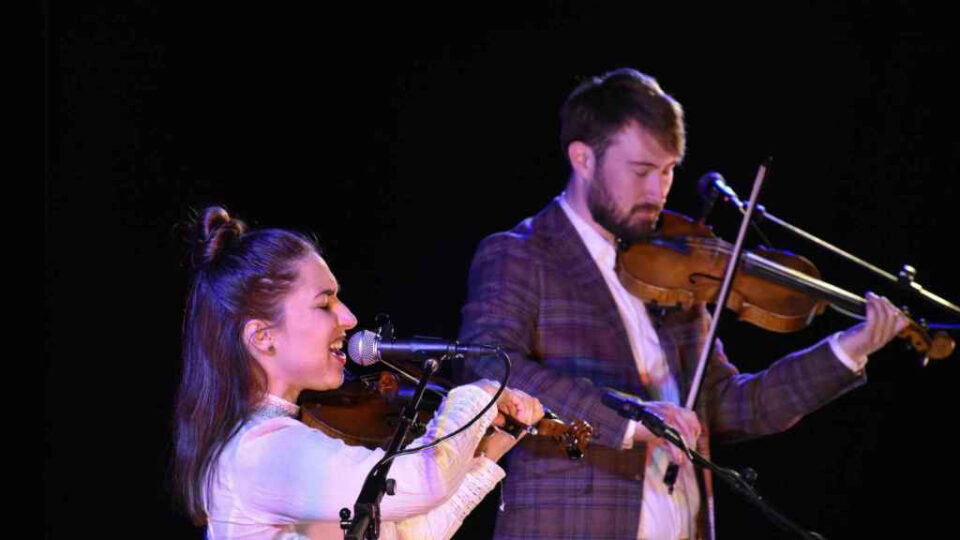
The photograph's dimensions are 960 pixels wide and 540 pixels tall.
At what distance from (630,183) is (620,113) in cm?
22

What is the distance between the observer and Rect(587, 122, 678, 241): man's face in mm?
3062

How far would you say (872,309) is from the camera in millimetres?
3045

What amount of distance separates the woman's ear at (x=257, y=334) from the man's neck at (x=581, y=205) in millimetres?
1214

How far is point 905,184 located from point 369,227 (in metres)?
2.04

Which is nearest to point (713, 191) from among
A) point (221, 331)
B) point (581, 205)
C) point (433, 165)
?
point (581, 205)

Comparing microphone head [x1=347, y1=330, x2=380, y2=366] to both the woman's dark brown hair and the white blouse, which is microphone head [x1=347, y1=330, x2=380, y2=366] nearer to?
the white blouse

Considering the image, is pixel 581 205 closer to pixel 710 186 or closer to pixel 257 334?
pixel 710 186

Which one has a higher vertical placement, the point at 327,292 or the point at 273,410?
the point at 327,292

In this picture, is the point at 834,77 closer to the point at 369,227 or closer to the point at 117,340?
the point at 369,227

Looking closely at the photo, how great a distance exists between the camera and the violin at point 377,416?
2229mm

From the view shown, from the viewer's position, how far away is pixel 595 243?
10.2ft

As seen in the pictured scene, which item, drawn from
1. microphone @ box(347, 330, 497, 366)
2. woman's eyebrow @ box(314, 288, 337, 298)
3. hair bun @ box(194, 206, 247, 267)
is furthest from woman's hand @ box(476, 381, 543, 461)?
hair bun @ box(194, 206, 247, 267)

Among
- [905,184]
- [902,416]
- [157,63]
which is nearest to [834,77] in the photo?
[905,184]

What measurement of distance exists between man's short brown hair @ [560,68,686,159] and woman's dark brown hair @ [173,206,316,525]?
3.97 ft
